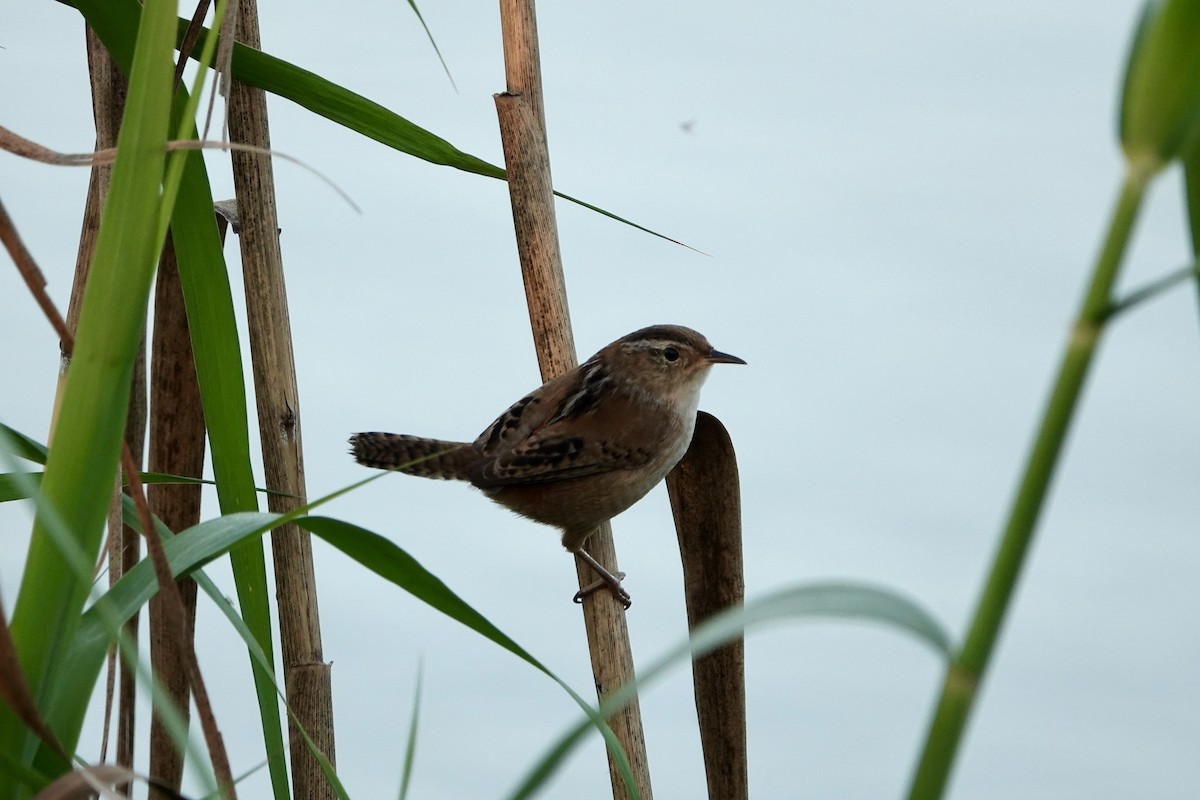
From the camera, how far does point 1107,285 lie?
1.58ft

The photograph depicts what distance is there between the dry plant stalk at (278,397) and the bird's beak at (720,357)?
3.96 ft

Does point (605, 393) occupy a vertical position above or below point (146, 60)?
above

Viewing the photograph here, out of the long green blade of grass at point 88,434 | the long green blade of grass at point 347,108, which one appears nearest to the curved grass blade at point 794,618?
the long green blade of grass at point 88,434

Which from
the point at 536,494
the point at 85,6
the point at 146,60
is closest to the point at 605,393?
the point at 536,494

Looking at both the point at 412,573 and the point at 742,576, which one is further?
the point at 742,576

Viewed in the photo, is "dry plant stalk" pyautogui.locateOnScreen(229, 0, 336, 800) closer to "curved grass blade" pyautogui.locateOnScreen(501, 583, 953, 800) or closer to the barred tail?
the barred tail

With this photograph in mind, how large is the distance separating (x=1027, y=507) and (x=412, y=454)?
6.99 feet

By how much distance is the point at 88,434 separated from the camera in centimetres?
86

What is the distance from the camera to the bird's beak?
2.75 m

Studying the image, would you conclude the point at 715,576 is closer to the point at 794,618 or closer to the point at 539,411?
the point at 539,411

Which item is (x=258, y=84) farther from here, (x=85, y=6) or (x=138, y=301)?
(x=138, y=301)

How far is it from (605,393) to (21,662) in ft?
5.82

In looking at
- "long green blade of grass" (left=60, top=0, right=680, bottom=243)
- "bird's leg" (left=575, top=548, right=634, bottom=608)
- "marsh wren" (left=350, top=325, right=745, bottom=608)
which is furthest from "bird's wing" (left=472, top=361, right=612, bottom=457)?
"long green blade of grass" (left=60, top=0, right=680, bottom=243)

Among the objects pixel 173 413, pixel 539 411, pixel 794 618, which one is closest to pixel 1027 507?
A: pixel 794 618
